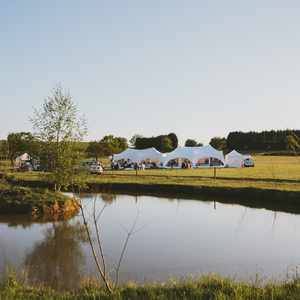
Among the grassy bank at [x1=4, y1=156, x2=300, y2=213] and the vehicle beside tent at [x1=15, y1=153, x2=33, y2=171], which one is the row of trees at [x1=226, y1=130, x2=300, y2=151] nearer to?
the vehicle beside tent at [x1=15, y1=153, x2=33, y2=171]

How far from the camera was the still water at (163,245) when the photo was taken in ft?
36.5

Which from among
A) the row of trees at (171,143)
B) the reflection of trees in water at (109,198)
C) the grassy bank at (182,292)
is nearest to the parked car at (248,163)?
the row of trees at (171,143)

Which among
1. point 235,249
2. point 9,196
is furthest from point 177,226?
point 9,196

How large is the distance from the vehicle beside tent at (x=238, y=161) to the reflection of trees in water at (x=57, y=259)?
39663 millimetres

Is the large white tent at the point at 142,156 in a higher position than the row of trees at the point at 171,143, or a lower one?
lower

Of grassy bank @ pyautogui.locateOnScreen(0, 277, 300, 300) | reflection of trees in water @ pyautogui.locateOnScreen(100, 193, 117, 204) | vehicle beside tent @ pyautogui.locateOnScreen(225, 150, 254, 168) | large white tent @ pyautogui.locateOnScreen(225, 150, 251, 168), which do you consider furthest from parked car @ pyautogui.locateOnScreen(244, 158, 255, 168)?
grassy bank @ pyautogui.locateOnScreen(0, 277, 300, 300)

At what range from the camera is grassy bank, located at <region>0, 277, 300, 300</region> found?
674 centimetres

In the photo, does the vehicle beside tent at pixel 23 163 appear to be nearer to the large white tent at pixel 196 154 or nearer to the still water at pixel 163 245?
the large white tent at pixel 196 154

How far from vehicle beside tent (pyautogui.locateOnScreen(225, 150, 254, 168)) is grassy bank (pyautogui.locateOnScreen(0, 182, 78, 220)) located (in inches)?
1389

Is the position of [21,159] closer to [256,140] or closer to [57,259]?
[57,259]

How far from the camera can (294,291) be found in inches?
279

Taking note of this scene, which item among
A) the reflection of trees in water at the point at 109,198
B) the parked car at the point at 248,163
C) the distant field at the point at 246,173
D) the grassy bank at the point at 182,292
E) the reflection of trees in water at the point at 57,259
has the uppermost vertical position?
the parked car at the point at 248,163

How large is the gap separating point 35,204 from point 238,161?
37705 millimetres

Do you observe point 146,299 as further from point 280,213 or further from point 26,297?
point 280,213
